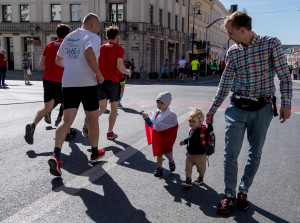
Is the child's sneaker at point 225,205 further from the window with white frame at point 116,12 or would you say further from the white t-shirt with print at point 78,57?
the window with white frame at point 116,12

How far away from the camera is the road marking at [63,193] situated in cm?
295

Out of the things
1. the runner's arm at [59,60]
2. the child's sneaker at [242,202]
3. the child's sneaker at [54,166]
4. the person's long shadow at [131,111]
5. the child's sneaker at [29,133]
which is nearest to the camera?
the child's sneaker at [242,202]

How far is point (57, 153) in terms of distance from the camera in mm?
4039

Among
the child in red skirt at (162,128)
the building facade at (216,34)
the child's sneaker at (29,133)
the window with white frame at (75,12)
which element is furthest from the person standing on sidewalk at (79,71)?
the building facade at (216,34)

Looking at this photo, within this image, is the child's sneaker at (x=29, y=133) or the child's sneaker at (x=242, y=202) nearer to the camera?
the child's sneaker at (x=242, y=202)

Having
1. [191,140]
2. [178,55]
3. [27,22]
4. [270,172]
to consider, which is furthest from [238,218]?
[178,55]

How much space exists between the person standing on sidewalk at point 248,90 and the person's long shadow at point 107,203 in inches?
32.0

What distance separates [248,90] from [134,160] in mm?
2149

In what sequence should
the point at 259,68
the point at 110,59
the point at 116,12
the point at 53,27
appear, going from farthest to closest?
the point at 53,27, the point at 116,12, the point at 110,59, the point at 259,68

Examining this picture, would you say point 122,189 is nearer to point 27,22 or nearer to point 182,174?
point 182,174

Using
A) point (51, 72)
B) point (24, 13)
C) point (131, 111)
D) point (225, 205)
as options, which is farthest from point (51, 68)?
point (24, 13)

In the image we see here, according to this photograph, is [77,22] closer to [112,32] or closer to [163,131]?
[112,32]

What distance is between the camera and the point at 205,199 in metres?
3.48

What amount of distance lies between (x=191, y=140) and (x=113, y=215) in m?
1.24
